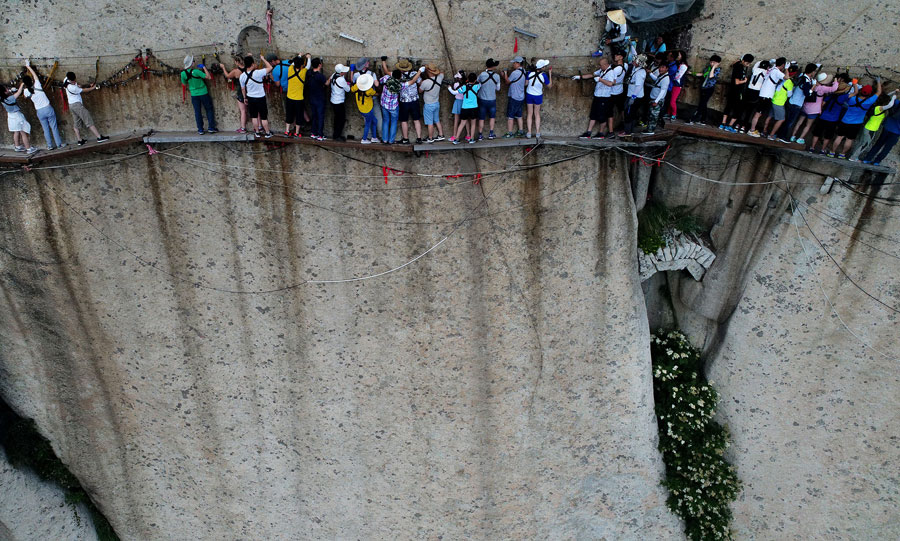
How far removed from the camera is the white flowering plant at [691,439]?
15.4 meters

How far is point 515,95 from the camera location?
41.8ft

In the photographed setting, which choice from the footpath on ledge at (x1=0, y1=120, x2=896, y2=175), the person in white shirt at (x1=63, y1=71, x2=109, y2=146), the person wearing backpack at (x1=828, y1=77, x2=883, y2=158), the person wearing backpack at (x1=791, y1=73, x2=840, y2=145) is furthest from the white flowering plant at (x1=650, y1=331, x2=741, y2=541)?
the person in white shirt at (x1=63, y1=71, x2=109, y2=146)

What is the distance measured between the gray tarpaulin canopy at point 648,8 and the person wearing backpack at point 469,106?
2789 mm

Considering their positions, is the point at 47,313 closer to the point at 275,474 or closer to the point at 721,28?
the point at 275,474

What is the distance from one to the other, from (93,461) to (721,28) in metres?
15.7

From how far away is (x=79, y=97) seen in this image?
12.6m

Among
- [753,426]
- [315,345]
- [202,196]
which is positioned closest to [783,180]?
[753,426]

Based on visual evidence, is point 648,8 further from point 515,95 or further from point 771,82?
point 515,95

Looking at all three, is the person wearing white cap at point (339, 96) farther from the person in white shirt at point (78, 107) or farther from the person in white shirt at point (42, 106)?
the person in white shirt at point (42, 106)

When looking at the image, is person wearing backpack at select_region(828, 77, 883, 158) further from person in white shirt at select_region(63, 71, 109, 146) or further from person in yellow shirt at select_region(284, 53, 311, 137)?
person in white shirt at select_region(63, 71, 109, 146)

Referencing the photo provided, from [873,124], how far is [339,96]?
938 cm

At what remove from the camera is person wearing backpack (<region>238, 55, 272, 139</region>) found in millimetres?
12359

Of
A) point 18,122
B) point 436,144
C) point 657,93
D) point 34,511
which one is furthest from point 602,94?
point 34,511

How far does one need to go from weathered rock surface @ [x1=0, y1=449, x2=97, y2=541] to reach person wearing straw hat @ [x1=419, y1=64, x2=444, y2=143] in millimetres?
11575
